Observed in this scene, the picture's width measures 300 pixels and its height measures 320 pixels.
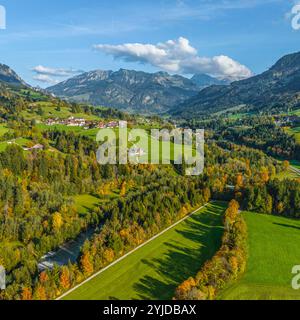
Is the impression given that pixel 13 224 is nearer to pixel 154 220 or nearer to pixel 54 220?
pixel 54 220

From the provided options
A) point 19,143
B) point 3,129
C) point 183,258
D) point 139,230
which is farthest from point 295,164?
point 3,129

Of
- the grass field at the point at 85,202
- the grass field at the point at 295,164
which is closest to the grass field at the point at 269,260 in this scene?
the grass field at the point at 85,202

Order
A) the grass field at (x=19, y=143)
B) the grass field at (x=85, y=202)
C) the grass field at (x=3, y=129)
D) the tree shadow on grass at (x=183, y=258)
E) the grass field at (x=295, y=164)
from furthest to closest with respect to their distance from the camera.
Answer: the grass field at (x=295, y=164)
the grass field at (x=3, y=129)
the grass field at (x=19, y=143)
the grass field at (x=85, y=202)
the tree shadow on grass at (x=183, y=258)

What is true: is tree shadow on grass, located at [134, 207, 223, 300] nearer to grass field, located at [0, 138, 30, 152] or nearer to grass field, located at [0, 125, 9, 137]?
grass field, located at [0, 138, 30, 152]

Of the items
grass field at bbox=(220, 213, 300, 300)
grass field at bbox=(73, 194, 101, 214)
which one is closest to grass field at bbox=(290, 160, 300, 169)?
grass field at bbox=(220, 213, 300, 300)

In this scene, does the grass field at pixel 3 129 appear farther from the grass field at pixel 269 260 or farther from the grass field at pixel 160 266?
the grass field at pixel 269 260

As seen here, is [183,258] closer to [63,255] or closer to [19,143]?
[63,255]
